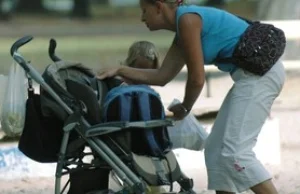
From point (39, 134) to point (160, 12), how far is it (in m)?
0.83

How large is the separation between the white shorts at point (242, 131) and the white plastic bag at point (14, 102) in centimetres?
158

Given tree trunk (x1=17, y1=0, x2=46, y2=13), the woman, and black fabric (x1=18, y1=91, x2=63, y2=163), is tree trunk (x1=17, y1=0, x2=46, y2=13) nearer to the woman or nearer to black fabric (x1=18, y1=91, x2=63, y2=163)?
black fabric (x1=18, y1=91, x2=63, y2=163)

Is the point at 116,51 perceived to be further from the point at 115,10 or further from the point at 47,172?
the point at 47,172

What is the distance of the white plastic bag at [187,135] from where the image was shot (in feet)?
16.1

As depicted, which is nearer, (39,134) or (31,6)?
(39,134)

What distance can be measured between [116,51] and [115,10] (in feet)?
1.25

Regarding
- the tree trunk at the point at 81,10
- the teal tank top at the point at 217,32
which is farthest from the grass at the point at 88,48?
the teal tank top at the point at 217,32

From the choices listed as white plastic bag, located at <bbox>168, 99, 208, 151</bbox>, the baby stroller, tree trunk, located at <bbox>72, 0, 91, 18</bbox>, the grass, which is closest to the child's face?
white plastic bag, located at <bbox>168, 99, 208, 151</bbox>

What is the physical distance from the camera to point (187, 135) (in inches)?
197

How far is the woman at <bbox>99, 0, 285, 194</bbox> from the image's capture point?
414 centimetres

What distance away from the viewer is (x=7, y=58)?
748 cm

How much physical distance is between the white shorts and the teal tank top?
14cm

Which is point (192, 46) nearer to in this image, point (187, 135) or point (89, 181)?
point (89, 181)

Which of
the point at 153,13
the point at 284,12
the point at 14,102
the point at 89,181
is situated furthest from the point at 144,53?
the point at 284,12
